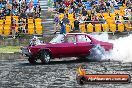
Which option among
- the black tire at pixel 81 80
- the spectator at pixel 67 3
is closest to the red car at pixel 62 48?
the black tire at pixel 81 80

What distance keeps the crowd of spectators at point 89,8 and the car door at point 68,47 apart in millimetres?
Result: 8958

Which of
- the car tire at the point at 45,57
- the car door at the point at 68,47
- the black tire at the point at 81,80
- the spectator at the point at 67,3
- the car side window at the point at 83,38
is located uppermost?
the black tire at the point at 81,80

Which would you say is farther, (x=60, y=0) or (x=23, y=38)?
(x=60, y=0)

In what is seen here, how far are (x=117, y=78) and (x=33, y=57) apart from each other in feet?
39.4

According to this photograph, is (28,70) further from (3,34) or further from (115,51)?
(3,34)

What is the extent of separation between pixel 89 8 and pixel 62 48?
529 inches

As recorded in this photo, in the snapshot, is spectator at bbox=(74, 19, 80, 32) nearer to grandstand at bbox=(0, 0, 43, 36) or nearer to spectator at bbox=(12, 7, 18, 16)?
grandstand at bbox=(0, 0, 43, 36)

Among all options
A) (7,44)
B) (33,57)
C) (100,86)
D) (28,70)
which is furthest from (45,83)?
(7,44)

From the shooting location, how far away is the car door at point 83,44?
2702 cm

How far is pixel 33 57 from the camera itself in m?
26.7

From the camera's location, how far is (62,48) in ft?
87.5

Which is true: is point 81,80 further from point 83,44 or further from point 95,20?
point 95,20

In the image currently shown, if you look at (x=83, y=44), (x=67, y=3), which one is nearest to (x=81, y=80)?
(x=83, y=44)

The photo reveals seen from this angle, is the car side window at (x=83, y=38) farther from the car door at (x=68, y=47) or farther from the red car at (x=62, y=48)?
the car door at (x=68, y=47)
